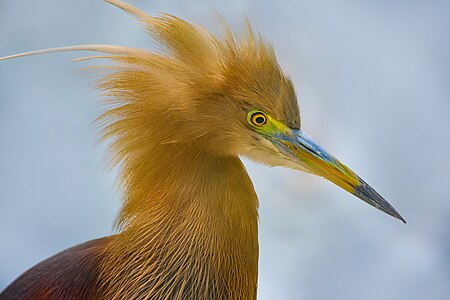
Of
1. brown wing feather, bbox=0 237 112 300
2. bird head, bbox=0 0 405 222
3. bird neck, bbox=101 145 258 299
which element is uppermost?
bird head, bbox=0 0 405 222

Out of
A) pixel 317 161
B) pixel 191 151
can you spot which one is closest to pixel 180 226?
pixel 191 151

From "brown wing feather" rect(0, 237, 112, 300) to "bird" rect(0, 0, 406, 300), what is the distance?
17 mm

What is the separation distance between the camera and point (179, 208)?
1180 millimetres

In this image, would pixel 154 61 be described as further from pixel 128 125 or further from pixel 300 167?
pixel 300 167

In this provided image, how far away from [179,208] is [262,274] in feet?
2.89

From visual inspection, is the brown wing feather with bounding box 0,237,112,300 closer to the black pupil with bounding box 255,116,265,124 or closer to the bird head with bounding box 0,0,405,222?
the bird head with bounding box 0,0,405,222

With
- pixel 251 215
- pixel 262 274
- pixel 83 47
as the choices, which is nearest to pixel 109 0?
pixel 83 47

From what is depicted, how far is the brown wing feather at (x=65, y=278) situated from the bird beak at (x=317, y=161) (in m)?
0.40

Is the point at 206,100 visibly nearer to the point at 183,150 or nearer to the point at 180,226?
the point at 183,150

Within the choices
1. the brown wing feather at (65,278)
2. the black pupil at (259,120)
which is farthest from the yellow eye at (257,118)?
the brown wing feather at (65,278)

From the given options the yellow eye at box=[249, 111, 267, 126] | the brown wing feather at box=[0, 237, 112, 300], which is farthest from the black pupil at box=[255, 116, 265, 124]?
the brown wing feather at box=[0, 237, 112, 300]

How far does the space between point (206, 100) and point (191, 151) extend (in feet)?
0.30

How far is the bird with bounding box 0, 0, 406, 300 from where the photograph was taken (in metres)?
1.12

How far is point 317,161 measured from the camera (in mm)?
1162
